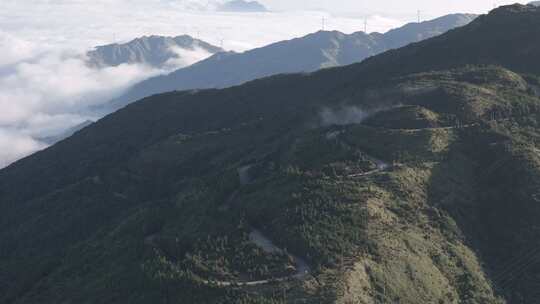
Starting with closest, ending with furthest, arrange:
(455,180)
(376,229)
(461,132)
→ (376,229)
(455,180)
(461,132)

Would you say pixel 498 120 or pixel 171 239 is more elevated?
pixel 498 120

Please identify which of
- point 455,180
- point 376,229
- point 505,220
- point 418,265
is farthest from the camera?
point 455,180

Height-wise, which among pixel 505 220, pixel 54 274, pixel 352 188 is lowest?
pixel 54 274

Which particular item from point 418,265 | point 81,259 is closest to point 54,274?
point 81,259

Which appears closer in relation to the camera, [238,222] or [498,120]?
[238,222]

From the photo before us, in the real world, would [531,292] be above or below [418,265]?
below

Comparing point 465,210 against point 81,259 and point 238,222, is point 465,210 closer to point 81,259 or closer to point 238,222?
point 238,222

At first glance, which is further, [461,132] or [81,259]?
[461,132]

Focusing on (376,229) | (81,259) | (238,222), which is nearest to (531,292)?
(376,229)

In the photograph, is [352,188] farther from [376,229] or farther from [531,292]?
[531,292]
